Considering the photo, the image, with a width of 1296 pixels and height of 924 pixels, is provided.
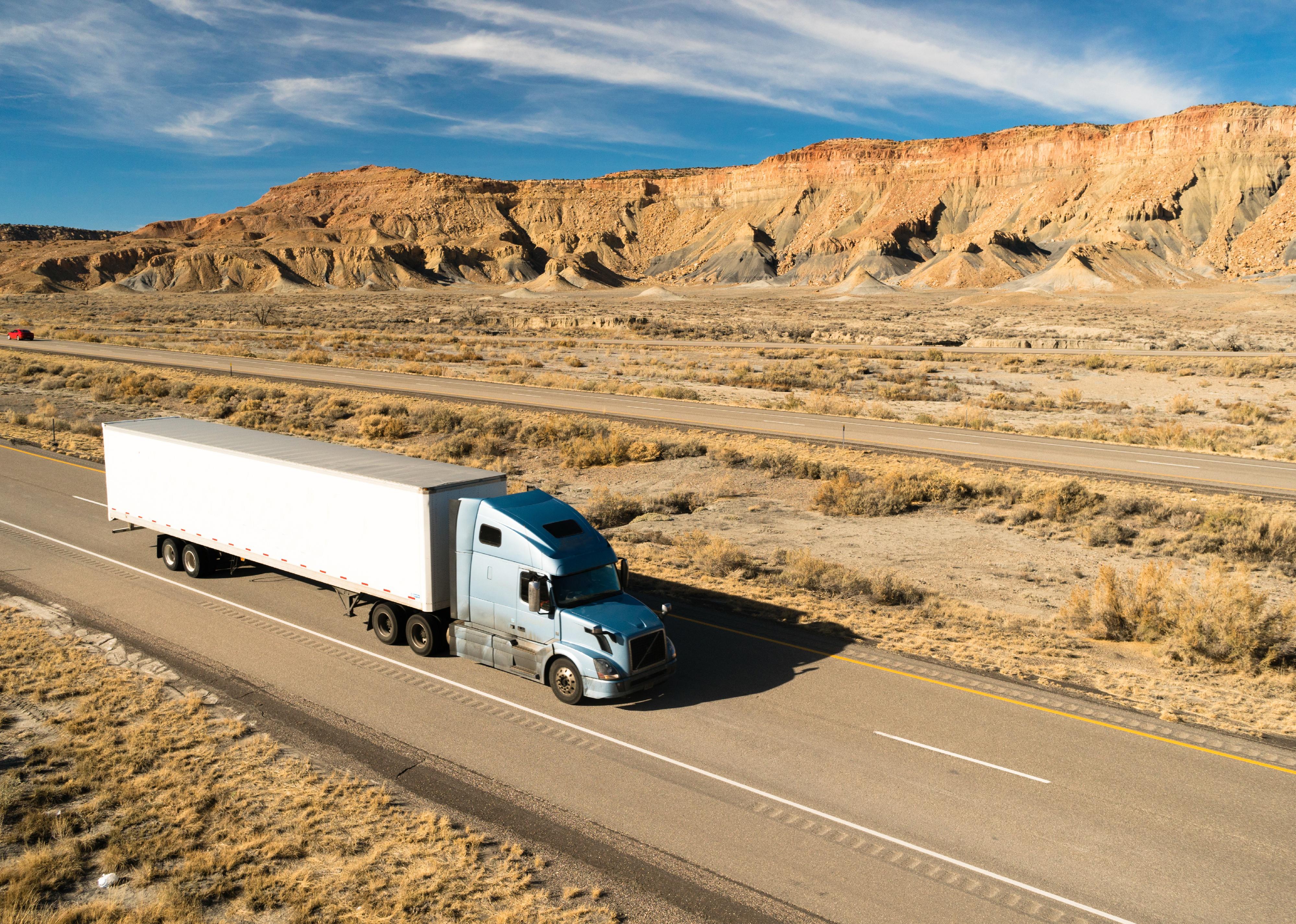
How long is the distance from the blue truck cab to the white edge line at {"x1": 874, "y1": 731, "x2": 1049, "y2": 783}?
9.57 ft

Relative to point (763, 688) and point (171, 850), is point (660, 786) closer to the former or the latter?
point (763, 688)

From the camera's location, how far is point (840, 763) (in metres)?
10.0

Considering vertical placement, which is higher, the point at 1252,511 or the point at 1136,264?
the point at 1136,264

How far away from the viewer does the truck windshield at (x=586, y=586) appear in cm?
1123

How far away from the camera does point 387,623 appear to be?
1323 cm

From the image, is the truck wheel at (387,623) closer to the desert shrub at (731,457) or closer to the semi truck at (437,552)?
the semi truck at (437,552)

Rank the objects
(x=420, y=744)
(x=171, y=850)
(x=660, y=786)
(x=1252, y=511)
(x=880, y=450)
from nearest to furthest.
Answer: (x=171, y=850) → (x=660, y=786) → (x=420, y=744) → (x=1252, y=511) → (x=880, y=450)

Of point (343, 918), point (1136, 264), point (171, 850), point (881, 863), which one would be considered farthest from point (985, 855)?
point (1136, 264)

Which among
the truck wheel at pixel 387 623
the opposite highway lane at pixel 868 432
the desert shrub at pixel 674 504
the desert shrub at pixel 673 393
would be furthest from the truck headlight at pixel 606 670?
the desert shrub at pixel 673 393

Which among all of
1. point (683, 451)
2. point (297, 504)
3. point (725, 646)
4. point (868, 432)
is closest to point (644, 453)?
point (683, 451)

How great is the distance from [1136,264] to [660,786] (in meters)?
169

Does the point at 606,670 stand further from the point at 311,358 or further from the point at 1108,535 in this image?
the point at 311,358

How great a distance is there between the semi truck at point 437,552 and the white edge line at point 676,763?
42cm

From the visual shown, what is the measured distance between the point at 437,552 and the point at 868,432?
2355 cm
